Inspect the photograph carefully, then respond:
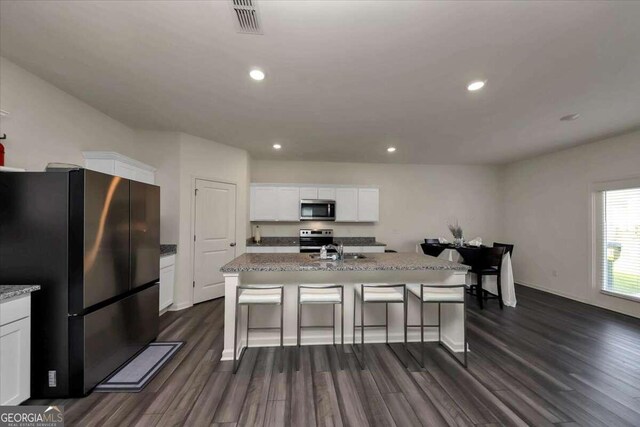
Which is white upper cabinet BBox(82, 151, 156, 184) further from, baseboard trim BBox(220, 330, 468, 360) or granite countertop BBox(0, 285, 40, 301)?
baseboard trim BBox(220, 330, 468, 360)

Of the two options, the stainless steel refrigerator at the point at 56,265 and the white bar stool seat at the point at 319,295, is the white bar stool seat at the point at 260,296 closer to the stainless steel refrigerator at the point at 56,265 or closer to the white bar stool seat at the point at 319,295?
the white bar stool seat at the point at 319,295

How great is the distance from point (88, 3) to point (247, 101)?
1.36m

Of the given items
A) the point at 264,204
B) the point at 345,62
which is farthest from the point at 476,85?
the point at 264,204

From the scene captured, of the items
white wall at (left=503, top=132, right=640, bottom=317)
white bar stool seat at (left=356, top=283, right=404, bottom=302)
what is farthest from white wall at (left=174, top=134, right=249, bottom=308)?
white wall at (left=503, top=132, right=640, bottom=317)

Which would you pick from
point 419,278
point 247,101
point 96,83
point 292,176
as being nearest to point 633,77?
point 419,278

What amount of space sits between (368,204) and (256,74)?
3620mm

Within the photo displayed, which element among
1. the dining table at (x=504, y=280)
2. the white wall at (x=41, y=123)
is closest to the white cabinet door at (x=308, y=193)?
the dining table at (x=504, y=280)

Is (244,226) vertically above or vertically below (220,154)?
below

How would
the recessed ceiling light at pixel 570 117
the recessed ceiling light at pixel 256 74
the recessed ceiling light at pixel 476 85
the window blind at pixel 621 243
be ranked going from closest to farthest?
the recessed ceiling light at pixel 256 74, the recessed ceiling light at pixel 476 85, the recessed ceiling light at pixel 570 117, the window blind at pixel 621 243

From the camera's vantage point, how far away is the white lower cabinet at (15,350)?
5.26 ft

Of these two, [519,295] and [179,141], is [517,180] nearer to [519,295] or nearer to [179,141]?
[519,295]

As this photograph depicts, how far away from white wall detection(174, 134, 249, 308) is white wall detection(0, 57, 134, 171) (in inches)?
40.7

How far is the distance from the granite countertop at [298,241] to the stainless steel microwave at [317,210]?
555 mm

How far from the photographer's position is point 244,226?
4641 millimetres
